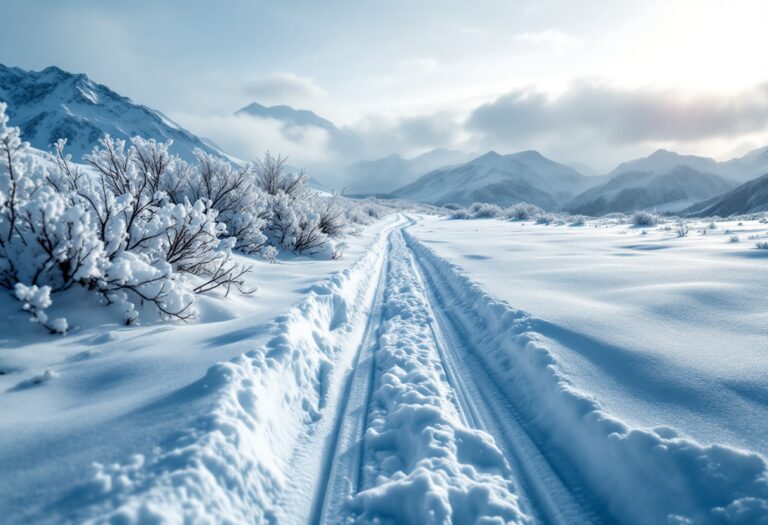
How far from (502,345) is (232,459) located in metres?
3.31

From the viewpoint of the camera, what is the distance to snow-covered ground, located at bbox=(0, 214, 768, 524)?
2.10 meters

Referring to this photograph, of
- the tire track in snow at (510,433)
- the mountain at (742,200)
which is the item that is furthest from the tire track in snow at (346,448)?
the mountain at (742,200)

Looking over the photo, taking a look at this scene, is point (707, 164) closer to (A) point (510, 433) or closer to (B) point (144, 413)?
(A) point (510, 433)

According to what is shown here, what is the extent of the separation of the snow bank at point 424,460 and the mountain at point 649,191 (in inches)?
5244

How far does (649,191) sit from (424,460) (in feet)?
524

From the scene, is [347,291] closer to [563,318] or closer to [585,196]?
[563,318]

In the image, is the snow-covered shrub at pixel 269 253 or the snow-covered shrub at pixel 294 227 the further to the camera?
the snow-covered shrub at pixel 294 227

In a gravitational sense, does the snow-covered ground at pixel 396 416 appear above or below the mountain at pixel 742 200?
below

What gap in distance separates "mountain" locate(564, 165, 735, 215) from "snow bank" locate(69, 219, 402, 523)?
133738 mm

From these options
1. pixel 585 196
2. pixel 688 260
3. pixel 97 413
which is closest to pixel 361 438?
pixel 97 413

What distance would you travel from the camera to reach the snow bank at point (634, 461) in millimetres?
2043

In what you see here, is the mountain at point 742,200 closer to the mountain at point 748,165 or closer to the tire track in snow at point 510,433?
the tire track in snow at point 510,433

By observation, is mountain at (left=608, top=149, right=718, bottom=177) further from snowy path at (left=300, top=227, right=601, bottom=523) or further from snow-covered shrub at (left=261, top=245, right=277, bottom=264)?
snowy path at (left=300, top=227, right=601, bottom=523)

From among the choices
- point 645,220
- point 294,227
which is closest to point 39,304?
point 294,227
